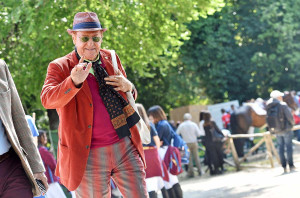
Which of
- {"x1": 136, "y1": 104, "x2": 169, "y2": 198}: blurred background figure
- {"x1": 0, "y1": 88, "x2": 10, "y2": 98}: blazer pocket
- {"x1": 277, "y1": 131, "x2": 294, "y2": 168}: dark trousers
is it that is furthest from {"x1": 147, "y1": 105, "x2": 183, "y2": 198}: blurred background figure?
{"x1": 0, "y1": 88, "x2": 10, "y2": 98}: blazer pocket

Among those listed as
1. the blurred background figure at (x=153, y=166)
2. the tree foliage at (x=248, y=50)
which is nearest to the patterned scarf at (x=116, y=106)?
the blurred background figure at (x=153, y=166)

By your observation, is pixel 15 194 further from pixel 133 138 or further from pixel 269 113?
pixel 269 113

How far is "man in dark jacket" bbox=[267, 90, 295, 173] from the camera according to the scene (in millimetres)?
16109

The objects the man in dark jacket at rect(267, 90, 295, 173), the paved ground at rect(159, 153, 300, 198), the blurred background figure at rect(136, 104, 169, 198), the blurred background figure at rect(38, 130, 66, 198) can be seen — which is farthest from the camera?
the man in dark jacket at rect(267, 90, 295, 173)

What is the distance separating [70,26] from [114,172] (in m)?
8.52

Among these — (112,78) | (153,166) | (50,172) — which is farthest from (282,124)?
(112,78)

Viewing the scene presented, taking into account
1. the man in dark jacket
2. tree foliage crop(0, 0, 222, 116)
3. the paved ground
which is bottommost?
the paved ground

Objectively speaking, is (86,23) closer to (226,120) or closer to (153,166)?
(153,166)

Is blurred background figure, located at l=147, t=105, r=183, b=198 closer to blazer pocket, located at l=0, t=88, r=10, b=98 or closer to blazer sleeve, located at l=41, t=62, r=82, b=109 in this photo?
blazer sleeve, located at l=41, t=62, r=82, b=109

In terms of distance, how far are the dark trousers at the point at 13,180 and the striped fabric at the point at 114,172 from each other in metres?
0.82

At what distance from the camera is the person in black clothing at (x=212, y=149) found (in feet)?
65.4

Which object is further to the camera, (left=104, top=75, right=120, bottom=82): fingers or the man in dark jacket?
the man in dark jacket

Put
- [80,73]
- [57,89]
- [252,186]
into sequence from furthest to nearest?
[252,186] → [57,89] → [80,73]

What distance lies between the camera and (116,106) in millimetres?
4961
